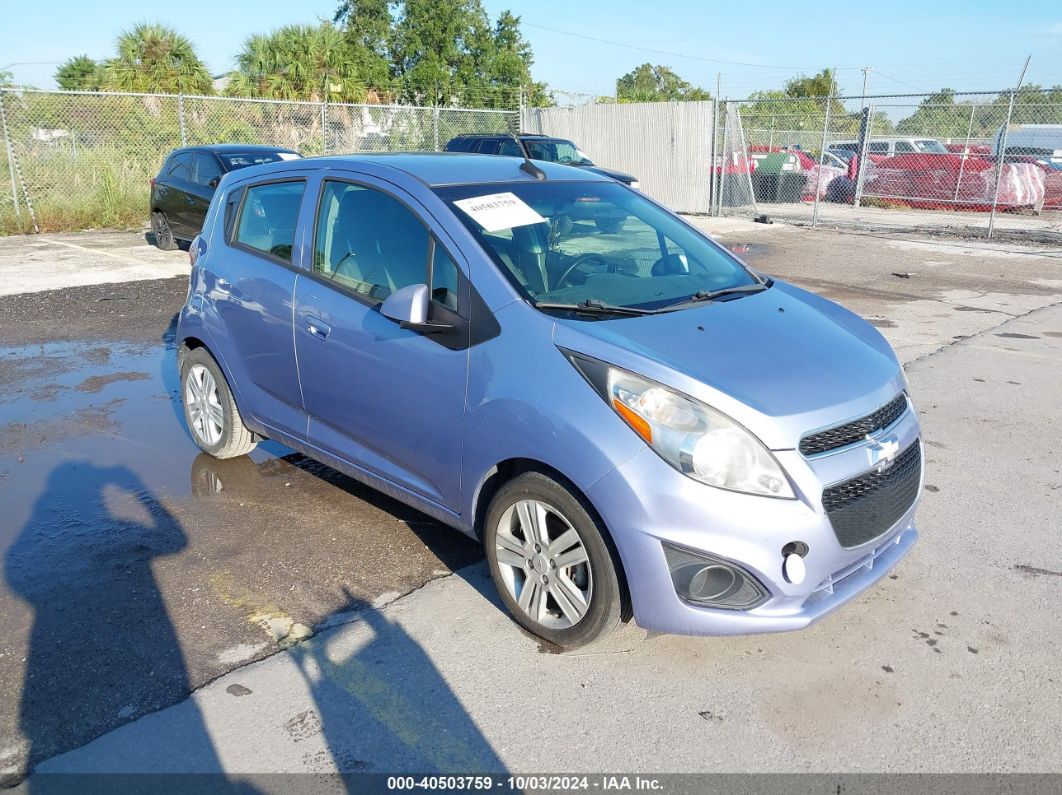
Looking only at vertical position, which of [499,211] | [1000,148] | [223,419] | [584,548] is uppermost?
[499,211]

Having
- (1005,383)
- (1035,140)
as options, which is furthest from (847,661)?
(1035,140)

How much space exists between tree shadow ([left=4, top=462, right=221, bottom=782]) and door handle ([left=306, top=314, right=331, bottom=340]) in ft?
3.94

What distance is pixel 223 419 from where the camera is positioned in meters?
5.14

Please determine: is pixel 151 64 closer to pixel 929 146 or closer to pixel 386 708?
pixel 929 146

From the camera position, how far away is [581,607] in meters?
3.20

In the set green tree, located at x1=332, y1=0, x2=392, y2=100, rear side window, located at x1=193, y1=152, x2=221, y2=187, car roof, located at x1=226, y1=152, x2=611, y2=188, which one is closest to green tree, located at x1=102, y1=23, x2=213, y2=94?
green tree, located at x1=332, y1=0, x2=392, y2=100

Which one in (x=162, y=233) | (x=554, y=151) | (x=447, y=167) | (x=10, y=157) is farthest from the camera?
(x=10, y=157)

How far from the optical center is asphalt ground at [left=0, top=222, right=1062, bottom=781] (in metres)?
2.84

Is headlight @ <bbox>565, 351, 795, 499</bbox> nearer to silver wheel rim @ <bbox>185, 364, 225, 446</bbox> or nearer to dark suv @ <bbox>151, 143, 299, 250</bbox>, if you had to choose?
silver wheel rim @ <bbox>185, 364, 225, 446</bbox>

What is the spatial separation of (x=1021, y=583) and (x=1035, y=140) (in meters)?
25.1

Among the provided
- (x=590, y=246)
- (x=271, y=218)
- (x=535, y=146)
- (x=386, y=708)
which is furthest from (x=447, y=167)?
(x=535, y=146)

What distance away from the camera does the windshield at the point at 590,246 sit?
366cm

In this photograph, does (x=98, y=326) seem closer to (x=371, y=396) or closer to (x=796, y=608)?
(x=371, y=396)

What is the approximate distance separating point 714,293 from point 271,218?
2.36 meters
